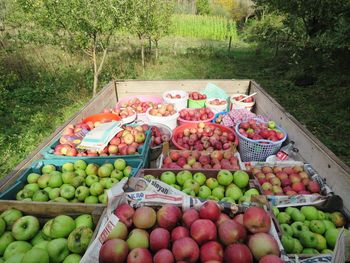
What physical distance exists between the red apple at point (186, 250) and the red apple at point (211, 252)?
0.11 feet

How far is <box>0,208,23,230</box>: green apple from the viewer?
187cm

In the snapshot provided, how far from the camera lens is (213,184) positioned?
8.13ft

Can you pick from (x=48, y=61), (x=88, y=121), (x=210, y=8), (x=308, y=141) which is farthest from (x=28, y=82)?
(x=210, y=8)

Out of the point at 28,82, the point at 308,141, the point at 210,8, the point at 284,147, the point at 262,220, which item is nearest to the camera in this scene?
the point at 262,220

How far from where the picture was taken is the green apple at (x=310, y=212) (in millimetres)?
2280

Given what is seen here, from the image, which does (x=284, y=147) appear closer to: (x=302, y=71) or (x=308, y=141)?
(x=308, y=141)

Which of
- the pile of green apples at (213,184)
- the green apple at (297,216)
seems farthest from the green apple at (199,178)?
the green apple at (297,216)

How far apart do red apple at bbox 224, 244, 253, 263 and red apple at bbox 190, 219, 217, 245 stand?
0.12 meters

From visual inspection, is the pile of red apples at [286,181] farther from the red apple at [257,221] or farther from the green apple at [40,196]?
the green apple at [40,196]

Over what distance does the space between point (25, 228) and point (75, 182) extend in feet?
2.21

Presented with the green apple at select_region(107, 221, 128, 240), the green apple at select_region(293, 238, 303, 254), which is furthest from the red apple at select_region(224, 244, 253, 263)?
the green apple at select_region(293, 238, 303, 254)

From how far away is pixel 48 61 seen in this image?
989 cm

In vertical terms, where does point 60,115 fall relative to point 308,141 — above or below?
below

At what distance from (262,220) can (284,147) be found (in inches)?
82.9
